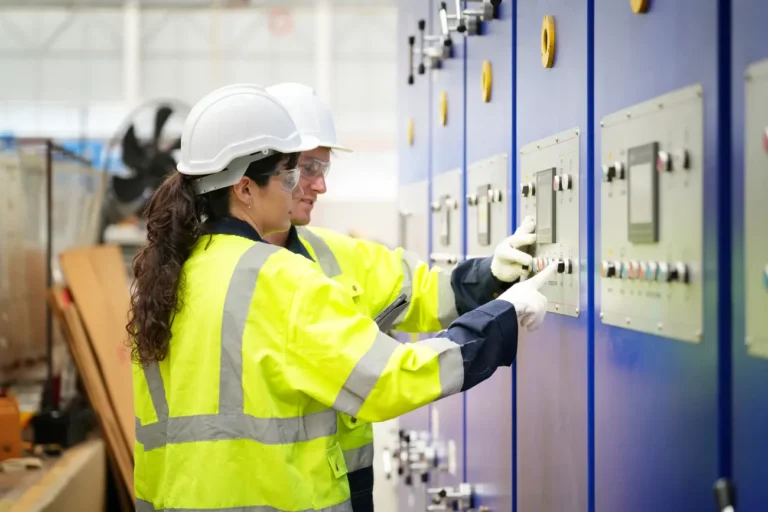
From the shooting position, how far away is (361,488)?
97.7 inches

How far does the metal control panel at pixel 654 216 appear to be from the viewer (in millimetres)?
1381

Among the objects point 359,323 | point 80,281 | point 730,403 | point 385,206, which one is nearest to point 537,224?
point 359,323

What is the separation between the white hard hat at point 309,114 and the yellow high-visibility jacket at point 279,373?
0.67 m

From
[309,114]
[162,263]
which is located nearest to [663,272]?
[162,263]

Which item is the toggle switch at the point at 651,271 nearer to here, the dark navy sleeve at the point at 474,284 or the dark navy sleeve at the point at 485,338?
the dark navy sleeve at the point at 485,338

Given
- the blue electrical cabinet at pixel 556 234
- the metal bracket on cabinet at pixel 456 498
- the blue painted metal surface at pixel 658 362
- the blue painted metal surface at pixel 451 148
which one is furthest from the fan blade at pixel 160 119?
the blue painted metal surface at pixel 658 362

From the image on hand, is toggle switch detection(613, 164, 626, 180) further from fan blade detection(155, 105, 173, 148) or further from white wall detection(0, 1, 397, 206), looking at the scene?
white wall detection(0, 1, 397, 206)

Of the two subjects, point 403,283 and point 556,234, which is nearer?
point 556,234

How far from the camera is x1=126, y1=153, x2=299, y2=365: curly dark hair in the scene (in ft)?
6.86

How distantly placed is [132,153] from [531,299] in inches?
238

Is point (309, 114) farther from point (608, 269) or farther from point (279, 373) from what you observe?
point (608, 269)

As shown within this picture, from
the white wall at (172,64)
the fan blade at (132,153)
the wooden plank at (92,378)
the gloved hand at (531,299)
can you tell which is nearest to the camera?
the gloved hand at (531,299)

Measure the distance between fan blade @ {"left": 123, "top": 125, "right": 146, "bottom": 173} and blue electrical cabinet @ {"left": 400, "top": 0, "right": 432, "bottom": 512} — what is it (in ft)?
11.3

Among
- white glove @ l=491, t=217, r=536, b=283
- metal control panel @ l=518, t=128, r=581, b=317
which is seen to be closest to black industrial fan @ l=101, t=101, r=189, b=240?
white glove @ l=491, t=217, r=536, b=283
